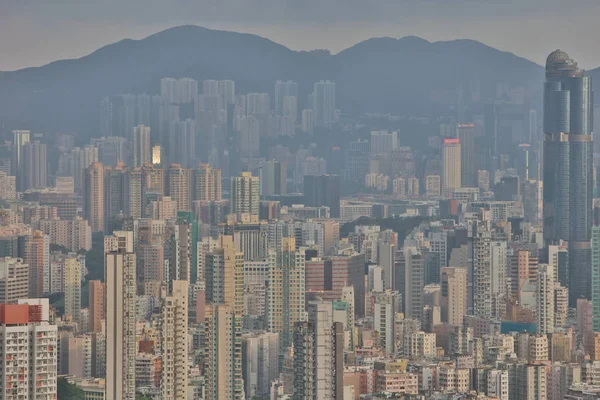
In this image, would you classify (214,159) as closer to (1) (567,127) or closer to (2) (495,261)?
(1) (567,127)

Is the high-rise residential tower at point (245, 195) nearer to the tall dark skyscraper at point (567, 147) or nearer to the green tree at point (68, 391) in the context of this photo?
the tall dark skyscraper at point (567, 147)

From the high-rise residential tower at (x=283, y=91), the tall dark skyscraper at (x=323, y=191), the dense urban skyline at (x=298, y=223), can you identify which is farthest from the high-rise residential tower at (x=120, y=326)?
the high-rise residential tower at (x=283, y=91)

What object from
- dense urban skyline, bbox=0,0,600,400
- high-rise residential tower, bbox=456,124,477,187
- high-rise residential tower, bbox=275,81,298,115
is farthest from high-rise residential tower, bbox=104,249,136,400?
high-rise residential tower, bbox=275,81,298,115

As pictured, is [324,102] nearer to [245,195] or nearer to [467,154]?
[467,154]

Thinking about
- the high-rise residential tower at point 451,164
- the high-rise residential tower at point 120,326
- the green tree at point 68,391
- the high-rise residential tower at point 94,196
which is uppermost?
the high-rise residential tower at point 451,164

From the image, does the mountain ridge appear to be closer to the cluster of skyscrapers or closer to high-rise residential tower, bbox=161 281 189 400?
the cluster of skyscrapers

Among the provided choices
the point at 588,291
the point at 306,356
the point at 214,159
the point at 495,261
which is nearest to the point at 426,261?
the point at 495,261
